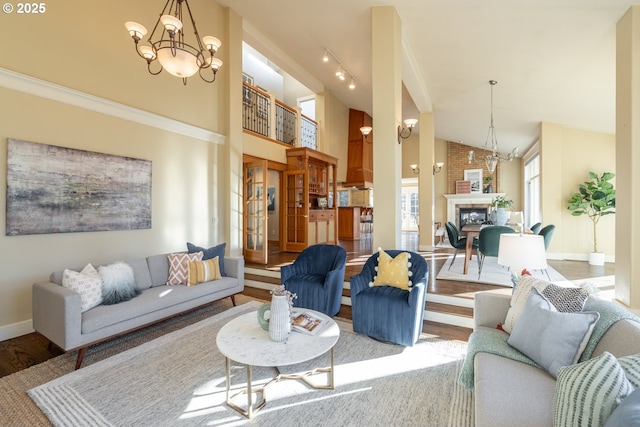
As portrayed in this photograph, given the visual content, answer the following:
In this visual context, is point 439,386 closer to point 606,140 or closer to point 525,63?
point 525,63

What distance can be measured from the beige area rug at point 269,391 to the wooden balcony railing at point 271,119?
15.7ft

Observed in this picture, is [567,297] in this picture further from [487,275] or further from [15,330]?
[15,330]

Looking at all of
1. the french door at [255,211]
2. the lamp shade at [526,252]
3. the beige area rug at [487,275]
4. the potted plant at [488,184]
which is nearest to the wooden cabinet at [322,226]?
the french door at [255,211]

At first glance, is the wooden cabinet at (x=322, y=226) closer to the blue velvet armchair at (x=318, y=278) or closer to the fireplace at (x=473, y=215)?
the blue velvet armchair at (x=318, y=278)

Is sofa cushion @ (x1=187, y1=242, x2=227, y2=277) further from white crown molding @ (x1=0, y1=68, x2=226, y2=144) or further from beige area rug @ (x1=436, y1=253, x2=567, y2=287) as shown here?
beige area rug @ (x1=436, y1=253, x2=567, y2=287)

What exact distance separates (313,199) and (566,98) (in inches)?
219

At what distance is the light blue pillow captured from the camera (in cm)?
146

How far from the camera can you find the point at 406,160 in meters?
11.3

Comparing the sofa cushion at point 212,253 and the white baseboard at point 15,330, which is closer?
the white baseboard at point 15,330

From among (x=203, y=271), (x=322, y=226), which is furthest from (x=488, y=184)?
(x=203, y=271)

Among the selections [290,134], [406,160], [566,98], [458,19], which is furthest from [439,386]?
[406,160]

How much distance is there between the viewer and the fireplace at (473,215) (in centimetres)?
1013

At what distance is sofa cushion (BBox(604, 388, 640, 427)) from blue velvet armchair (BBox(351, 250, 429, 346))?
1.76 m

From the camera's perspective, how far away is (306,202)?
21.8ft
